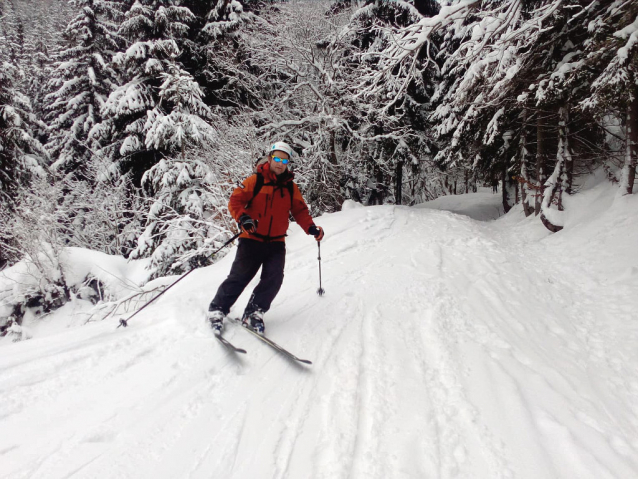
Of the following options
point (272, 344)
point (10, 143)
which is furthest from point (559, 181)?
point (10, 143)

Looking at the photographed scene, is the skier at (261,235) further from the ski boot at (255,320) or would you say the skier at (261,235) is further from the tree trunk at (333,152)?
the tree trunk at (333,152)

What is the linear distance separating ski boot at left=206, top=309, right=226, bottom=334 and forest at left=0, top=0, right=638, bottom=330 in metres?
4.27

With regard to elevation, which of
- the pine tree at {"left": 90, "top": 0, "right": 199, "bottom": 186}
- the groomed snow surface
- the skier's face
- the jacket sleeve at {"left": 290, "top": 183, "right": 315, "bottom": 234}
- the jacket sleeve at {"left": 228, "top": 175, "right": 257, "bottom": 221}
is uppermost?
the pine tree at {"left": 90, "top": 0, "right": 199, "bottom": 186}

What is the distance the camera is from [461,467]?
1.94 m

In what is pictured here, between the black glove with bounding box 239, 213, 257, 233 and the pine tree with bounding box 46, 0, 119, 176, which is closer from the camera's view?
the black glove with bounding box 239, 213, 257, 233

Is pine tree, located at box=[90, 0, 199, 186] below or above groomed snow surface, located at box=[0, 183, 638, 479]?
above

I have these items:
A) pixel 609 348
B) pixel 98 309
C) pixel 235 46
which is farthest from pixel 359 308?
pixel 235 46

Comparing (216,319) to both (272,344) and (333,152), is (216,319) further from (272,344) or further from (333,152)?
(333,152)

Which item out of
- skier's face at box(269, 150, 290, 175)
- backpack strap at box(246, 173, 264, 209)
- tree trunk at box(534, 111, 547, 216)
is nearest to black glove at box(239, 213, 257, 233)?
backpack strap at box(246, 173, 264, 209)

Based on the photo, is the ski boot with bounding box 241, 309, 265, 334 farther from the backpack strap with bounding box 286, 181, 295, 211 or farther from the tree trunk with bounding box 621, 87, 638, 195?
the tree trunk with bounding box 621, 87, 638, 195

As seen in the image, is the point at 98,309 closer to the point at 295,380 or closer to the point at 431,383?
the point at 295,380

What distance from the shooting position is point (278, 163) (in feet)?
11.3

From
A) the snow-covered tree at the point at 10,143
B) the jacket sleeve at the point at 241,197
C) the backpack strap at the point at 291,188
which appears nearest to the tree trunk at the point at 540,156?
the backpack strap at the point at 291,188

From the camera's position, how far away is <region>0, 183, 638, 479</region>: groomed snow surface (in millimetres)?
1973
